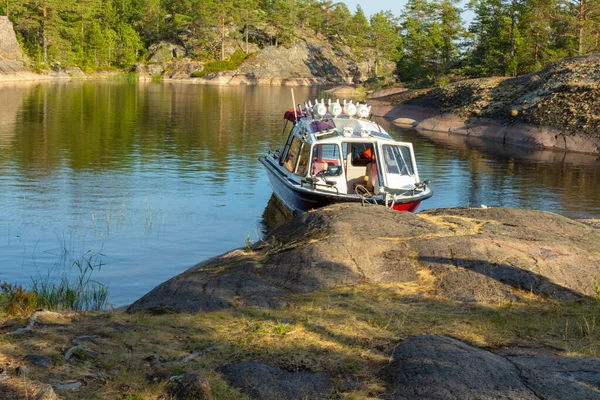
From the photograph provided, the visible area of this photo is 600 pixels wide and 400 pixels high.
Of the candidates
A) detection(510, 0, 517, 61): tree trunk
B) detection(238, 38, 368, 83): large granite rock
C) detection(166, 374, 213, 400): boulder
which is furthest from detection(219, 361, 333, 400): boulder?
detection(238, 38, 368, 83): large granite rock

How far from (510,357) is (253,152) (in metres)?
32.1

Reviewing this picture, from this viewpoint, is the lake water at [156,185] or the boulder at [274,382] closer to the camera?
the boulder at [274,382]

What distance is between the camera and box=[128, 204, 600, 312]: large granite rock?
10.7 m

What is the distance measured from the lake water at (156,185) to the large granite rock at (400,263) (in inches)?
155

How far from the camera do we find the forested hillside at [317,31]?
7019cm

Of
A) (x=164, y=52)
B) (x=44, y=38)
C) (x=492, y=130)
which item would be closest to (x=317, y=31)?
(x=164, y=52)

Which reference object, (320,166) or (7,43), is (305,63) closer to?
(7,43)

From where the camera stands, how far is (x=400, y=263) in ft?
38.5

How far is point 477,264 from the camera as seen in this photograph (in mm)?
11406

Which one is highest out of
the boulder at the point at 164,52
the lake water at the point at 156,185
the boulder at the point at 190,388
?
the boulder at the point at 164,52

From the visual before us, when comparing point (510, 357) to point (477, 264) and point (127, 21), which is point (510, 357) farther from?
point (127, 21)

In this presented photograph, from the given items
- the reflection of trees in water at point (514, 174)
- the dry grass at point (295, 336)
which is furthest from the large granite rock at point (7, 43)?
the dry grass at point (295, 336)

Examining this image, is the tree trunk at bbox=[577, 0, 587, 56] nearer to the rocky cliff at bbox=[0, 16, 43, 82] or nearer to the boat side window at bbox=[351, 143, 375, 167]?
the boat side window at bbox=[351, 143, 375, 167]

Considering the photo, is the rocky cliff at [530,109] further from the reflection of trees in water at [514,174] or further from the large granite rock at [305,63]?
the large granite rock at [305,63]
